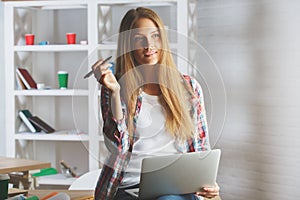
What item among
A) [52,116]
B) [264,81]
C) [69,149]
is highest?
[264,81]

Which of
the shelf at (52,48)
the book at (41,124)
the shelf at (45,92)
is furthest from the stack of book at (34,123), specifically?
the shelf at (52,48)

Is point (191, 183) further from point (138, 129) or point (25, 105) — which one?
point (25, 105)

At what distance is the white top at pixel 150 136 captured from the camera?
1682 mm

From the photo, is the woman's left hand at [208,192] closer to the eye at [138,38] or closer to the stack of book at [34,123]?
the eye at [138,38]

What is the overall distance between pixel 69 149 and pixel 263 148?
5.43ft

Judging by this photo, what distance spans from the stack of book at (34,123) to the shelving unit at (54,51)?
47 mm

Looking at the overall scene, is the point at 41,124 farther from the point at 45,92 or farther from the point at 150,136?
the point at 150,136

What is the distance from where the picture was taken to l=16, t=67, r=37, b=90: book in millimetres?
3959

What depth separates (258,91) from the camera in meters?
3.28

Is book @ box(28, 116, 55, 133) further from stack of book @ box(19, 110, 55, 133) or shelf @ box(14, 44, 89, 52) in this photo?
shelf @ box(14, 44, 89, 52)

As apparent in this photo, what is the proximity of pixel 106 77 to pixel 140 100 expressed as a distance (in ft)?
0.41

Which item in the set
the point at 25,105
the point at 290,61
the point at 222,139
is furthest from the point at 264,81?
the point at 25,105

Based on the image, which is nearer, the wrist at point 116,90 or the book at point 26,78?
the wrist at point 116,90

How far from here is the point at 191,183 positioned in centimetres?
177
